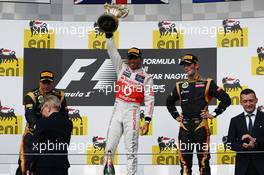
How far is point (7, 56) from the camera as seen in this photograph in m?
8.94

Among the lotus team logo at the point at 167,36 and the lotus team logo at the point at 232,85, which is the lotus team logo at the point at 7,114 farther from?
the lotus team logo at the point at 232,85

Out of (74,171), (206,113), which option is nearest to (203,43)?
(206,113)

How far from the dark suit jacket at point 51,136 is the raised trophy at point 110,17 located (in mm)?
1440

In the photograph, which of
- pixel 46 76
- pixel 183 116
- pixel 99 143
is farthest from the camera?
pixel 99 143

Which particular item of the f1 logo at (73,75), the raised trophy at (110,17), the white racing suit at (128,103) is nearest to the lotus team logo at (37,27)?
the f1 logo at (73,75)

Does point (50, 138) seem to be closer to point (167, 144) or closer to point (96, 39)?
point (167, 144)

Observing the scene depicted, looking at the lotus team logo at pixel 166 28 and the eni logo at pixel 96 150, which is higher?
the lotus team logo at pixel 166 28

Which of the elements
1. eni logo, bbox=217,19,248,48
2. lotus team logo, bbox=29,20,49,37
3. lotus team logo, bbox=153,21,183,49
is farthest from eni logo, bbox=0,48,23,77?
eni logo, bbox=217,19,248,48

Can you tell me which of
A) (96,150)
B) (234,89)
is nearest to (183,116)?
(234,89)

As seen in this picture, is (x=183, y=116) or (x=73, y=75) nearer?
(x=183, y=116)

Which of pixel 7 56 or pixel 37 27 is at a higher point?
pixel 37 27

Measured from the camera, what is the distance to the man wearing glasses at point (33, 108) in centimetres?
795

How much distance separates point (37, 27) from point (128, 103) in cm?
179

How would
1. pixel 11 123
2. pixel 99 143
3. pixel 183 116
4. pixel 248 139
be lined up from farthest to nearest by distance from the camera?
pixel 99 143, pixel 11 123, pixel 183 116, pixel 248 139
